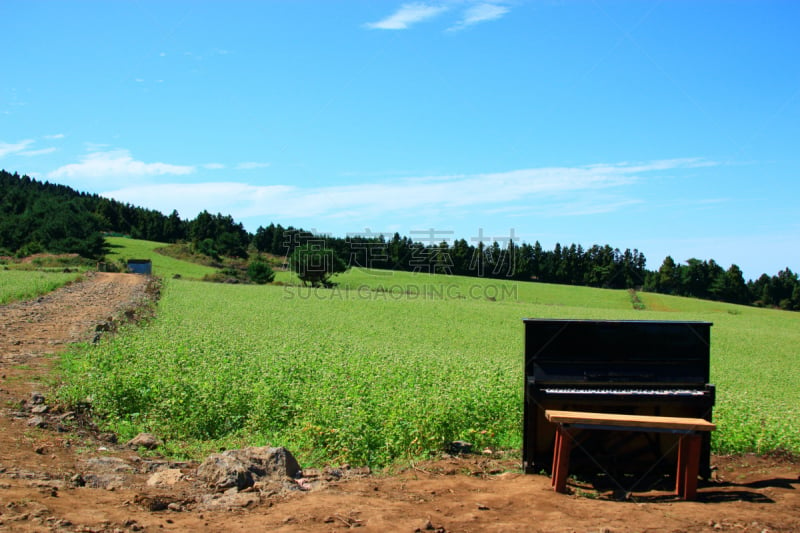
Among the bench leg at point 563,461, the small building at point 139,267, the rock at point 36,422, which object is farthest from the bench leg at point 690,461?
the small building at point 139,267

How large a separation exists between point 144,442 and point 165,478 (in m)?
2.04

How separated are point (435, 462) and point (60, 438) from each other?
16.4 feet

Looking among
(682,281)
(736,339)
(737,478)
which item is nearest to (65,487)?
(737,478)

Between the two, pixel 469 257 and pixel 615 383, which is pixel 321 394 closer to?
pixel 615 383

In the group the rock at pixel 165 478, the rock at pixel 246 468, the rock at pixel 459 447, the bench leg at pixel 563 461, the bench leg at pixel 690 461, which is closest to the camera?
the bench leg at pixel 690 461

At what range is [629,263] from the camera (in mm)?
110375

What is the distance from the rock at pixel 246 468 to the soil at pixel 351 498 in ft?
0.41

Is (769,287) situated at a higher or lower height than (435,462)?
higher

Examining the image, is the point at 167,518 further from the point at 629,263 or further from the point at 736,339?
the point at 629,263

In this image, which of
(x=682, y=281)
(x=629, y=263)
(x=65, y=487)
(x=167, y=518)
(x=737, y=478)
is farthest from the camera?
(x=629, y=263)

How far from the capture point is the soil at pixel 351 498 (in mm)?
4922

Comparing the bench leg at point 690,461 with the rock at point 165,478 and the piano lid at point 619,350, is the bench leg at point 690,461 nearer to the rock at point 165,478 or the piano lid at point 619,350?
the piano lid at point 619,350

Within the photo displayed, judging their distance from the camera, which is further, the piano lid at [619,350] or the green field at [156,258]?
the green field at [156,258]

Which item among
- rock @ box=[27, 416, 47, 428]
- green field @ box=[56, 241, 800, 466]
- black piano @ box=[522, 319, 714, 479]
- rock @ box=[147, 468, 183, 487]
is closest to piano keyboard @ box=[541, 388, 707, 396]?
black piano @ box=[522, 319, 714, 479]
